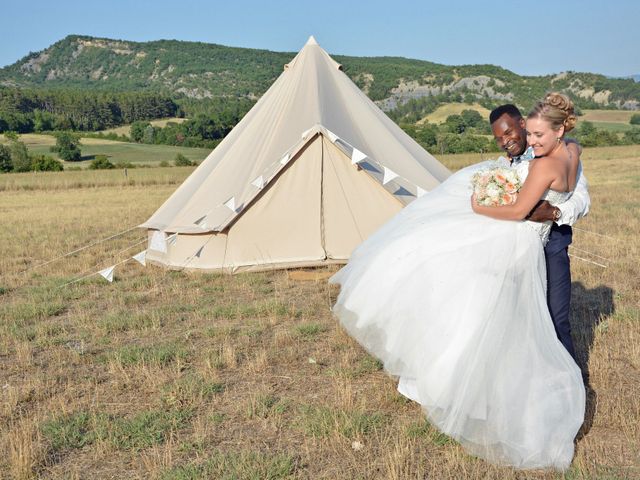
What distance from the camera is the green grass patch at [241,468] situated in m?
3.24

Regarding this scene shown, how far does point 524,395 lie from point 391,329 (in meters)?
0.80

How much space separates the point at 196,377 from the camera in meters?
4.60

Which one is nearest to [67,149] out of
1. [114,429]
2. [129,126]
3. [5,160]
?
[5,160]

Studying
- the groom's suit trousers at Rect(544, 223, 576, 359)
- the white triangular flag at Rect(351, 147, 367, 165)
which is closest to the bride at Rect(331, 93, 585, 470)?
the groom's suit trousers at Rect(544, 223, 576, 359)

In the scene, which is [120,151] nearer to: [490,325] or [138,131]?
[138,131]

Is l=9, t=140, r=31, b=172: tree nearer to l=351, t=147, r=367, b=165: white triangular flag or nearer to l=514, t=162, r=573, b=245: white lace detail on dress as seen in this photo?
l=351, t=147, r=367, b=165: white triangular flag

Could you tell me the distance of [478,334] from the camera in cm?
335

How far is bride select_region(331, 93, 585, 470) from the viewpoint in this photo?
3.23 metres

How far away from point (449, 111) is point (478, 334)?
3495 inches

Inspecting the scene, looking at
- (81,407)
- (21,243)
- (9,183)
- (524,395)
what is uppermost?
(524,395)

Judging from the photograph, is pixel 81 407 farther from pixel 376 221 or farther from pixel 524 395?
pixel 376 221

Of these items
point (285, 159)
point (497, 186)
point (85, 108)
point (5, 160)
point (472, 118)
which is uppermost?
point (497, 186)

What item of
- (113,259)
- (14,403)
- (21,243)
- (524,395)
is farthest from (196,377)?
(21,243)

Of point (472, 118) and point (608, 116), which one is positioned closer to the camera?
point (608, 116)
